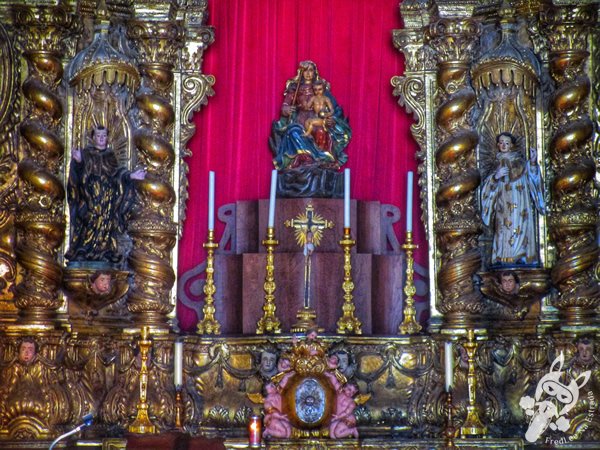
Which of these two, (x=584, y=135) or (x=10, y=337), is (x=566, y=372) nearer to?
(x=584, y=135)

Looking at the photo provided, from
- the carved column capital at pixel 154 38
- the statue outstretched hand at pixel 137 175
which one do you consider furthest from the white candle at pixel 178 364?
the carved column capital at pixel 154 38

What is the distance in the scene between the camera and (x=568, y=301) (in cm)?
1139

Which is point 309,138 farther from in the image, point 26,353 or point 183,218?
point 26,353

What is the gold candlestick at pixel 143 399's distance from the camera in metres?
10.5

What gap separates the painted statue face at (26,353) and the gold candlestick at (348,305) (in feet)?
8.89

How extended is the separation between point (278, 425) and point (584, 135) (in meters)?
3.77

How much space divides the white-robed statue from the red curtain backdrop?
89 centimetres

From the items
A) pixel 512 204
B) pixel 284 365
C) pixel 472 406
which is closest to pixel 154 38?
pixel 284 365

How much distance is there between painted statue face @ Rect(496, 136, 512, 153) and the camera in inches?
465

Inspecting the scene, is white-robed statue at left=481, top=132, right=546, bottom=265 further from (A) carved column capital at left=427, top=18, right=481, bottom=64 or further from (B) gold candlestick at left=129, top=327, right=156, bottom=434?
(B) gold candlestick at left=129, top=327, right=156, bottom=434

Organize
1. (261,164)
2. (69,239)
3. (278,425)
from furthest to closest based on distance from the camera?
(261,164) < (69,239) < (278,425)

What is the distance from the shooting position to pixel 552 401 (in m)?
A: 11.3

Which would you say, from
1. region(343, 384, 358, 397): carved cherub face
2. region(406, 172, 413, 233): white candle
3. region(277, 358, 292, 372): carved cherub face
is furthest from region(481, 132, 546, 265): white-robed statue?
region(277, 358, 292, 372): carved cherub face

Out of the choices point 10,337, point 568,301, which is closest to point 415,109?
point 568,301
